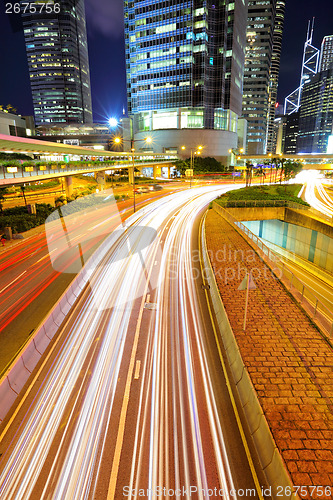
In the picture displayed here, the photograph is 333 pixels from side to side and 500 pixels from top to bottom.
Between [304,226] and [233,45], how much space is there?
358 ft

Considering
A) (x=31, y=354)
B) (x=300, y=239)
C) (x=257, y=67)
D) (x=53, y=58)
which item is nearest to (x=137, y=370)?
(x=31, y=354)

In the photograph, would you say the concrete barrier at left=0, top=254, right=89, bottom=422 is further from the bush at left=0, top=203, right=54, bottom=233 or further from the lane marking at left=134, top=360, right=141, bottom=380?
the bush at left=0, top=203, right=54, bottom=233

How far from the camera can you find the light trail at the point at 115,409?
23.3 feet

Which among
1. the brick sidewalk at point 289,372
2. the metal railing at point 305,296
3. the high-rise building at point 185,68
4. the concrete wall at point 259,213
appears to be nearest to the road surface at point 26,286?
the brick sidewalk at point 289,372

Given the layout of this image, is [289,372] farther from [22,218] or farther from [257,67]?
[257,67]

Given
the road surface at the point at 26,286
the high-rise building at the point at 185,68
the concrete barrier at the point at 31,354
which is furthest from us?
the high-rise building at the point at 185,68

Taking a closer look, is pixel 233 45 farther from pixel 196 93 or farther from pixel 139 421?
pixel 139 421

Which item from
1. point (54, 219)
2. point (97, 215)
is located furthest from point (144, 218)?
point (54, 219)

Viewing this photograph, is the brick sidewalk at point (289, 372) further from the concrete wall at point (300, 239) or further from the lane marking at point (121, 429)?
the concrete wall at point (300, 239)

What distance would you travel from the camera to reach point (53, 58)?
188500mm

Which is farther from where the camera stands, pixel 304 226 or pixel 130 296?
pixel 304 226

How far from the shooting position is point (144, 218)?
35219 millimetres

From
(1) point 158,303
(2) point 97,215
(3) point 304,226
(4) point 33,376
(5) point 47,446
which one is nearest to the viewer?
(5) point 47,446

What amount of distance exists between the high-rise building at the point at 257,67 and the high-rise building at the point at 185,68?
43164 millimetres
